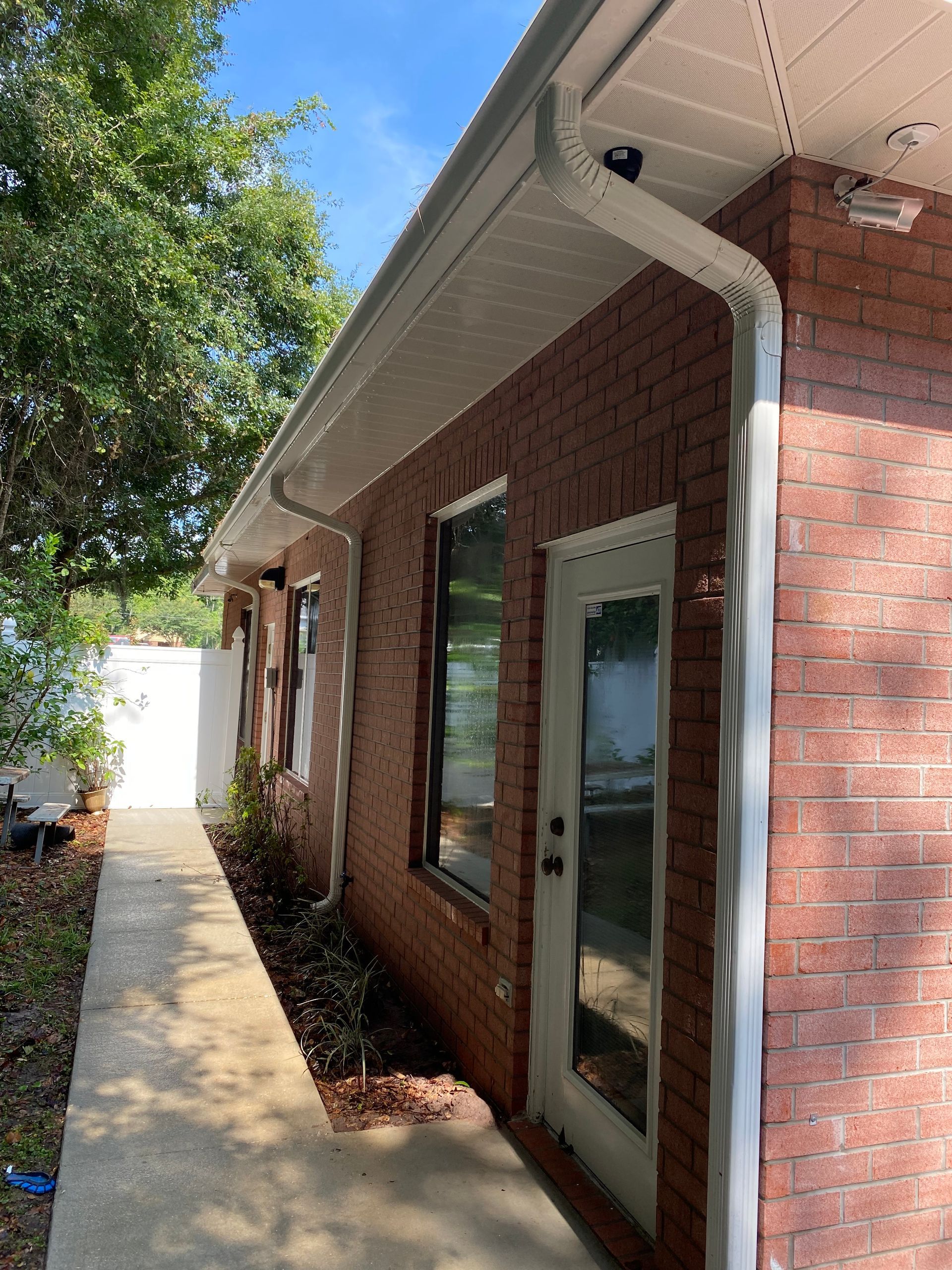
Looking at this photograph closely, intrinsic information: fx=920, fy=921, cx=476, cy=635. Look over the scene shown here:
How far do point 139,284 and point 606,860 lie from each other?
10790 millimetres

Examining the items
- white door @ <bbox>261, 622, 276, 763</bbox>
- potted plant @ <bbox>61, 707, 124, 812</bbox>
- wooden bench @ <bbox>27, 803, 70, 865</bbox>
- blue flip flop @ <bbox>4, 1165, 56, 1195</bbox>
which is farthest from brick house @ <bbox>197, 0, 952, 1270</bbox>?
potted plant @ <bbox>61, 707, 124, 812</bbox>

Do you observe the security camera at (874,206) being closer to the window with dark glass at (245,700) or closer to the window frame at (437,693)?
the window frame at (437,693)

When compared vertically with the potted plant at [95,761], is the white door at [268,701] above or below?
above

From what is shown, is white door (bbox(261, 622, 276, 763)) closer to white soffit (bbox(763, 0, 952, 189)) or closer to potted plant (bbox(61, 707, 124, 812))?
potted plant (bbox(61, 707, 124, 812))

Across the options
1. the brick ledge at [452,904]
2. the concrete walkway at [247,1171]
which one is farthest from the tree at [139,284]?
the concrete walkway at [247,1171]

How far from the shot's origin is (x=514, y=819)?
372 centimetres

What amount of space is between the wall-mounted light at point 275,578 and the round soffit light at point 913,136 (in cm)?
828

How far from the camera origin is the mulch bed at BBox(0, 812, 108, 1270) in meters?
2.96

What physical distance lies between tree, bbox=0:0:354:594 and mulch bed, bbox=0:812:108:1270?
593 cm

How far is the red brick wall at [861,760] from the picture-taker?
7.27ft

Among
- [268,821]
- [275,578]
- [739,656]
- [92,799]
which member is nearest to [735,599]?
[739,656]

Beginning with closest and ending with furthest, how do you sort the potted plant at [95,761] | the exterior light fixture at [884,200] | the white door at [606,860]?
the exterior light fixture at [884,200] < the white door at [606,860] < the potted plant at [95,761]

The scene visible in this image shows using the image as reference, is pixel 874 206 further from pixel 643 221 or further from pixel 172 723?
pixel 172 723

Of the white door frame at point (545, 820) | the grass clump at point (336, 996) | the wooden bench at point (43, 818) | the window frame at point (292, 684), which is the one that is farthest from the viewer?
the window frame at point (292, 684)
